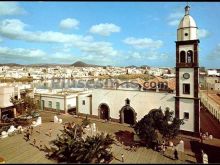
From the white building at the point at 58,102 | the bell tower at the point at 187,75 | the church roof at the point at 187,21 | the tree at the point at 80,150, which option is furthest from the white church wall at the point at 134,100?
the tree at the point at 80,150

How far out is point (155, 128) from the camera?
2047 cm

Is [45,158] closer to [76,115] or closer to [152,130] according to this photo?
[152,130]

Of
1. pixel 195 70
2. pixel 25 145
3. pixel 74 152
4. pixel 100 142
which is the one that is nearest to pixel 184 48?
pixel 195 70

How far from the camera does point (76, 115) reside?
3409 cm

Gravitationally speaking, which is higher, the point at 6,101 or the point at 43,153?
the point at 6,101

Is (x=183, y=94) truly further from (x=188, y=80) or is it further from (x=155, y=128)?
(x=155, y=128)

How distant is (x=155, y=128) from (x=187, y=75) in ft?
24.0

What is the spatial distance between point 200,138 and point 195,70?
6.63m

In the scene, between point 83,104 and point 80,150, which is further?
point 83,104

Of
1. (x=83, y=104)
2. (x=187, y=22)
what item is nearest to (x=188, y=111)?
(x=187, y=22)

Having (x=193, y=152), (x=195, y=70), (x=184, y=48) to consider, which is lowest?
(x=193, y=152)

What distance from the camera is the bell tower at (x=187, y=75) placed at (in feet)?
79.2

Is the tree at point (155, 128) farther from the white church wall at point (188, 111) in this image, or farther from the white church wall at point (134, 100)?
the white church wall at point (134, 100)

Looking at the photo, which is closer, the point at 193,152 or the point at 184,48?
the point at 193,152
